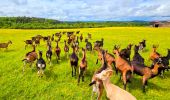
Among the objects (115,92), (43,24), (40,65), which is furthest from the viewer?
(43,24)

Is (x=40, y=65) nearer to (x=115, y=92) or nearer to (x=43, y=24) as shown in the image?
(x=115, y=92)

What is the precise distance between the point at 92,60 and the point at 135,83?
6.03 metres

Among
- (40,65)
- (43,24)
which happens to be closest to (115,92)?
(40,65)

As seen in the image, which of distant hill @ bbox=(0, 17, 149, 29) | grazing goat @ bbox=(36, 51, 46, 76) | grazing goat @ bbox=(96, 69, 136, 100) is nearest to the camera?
grazing goat @ bbox=(96, 69, 136, 100)

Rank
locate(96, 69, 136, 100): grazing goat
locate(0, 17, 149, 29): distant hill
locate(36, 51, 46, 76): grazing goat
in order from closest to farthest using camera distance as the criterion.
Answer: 1. locate(96, 69, 136, 100): grazing goat
2. locate(36, 51, 46, 76): grazing goat
3. locate(0, 17, 149, 29): distant hill

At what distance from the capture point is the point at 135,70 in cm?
1669

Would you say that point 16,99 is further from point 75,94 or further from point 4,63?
point 4,63

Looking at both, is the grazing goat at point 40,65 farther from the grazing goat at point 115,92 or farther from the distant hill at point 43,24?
the distant hill at point 43,24

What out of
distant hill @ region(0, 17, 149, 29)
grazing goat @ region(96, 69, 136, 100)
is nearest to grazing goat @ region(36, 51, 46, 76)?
grazing goat @ region(96, 69, 136, 100)

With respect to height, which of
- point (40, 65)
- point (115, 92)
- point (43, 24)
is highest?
point (115, 92)

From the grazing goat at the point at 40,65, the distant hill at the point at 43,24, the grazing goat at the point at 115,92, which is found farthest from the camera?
the distant hill at the point at 43,24

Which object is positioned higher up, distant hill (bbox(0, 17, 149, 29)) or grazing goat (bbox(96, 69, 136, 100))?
grazing goat (bbox(96, 69, 136, 100))

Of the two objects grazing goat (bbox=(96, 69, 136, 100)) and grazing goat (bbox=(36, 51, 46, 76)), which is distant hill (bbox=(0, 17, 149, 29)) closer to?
grazing goat (bbox=(36, 51, 46, 76))

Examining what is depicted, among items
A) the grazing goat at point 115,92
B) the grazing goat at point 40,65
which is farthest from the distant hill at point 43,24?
the grazing goat at point 115,92
